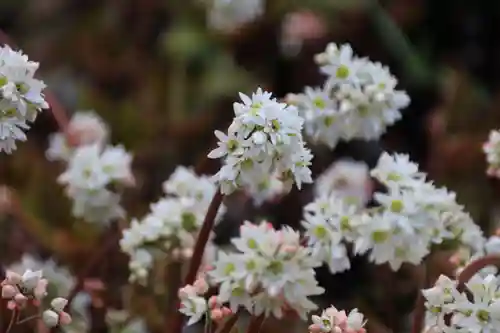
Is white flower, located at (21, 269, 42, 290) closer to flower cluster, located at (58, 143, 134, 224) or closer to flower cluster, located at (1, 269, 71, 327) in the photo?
flower cluster, located at (1, 269, 71, 327)

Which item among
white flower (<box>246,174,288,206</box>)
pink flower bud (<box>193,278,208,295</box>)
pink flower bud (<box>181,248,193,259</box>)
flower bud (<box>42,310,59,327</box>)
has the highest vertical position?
white flower (<box>246,174,288,206</box>)

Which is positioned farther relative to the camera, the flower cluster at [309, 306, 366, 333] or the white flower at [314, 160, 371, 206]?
the white flower at [314, 160, 371, 206]

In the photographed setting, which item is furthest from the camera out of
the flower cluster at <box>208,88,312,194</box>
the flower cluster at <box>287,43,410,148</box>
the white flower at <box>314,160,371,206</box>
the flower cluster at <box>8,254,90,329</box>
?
the white flower at <box>314,160,371,206</box>

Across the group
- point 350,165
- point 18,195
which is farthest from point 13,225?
point 350,165

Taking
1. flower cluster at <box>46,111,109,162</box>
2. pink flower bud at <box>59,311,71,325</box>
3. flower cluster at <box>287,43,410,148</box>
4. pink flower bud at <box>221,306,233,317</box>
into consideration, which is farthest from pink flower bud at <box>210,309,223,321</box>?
flower cluster at <box>46,111,109,162</box>

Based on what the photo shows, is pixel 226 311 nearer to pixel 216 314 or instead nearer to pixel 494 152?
pixel 216 314

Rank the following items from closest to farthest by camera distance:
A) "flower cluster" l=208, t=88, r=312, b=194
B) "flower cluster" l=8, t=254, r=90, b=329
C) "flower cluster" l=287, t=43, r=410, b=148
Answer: "flower cluster" l=208, t=88, r=312, b=194, "flower cluster" l=287, t=43, r=410, b=148, "flower cluster" l=8, t=254, r=90, b=329

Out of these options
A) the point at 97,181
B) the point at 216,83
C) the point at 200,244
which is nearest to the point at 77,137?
the point at 97,181

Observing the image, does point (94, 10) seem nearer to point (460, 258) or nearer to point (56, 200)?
point (56, 200)

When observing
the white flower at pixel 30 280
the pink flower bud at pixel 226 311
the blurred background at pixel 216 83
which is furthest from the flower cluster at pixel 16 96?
the blurred background at pixel 216 83
